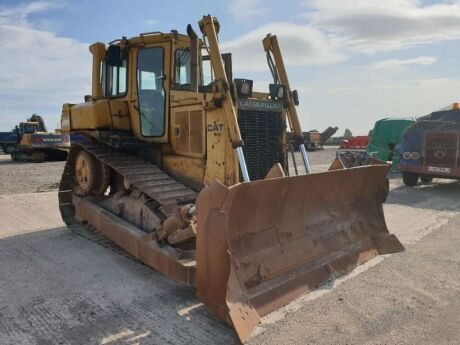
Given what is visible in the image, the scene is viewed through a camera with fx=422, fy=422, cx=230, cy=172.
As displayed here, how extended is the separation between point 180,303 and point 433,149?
31.5 feet

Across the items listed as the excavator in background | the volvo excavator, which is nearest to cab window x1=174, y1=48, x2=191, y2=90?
the volvo excavator

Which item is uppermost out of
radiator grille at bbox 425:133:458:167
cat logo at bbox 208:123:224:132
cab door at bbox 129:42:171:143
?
cab door at bbox 129:42:171:143

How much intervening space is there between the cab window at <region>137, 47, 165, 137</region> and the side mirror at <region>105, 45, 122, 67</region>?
286 millimetres

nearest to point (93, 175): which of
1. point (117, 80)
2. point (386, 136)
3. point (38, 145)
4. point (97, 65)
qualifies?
point (117, 80)

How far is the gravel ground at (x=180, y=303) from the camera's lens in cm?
334

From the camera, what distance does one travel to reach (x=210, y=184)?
140 inches

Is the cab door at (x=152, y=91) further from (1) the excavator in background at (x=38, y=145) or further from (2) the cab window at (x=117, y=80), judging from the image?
(1) the excavator in background at (x=38, y=145)

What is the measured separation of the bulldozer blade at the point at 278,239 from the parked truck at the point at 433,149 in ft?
22.0

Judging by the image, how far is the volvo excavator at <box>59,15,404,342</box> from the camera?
3.64m

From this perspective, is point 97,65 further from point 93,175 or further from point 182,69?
point 93,175

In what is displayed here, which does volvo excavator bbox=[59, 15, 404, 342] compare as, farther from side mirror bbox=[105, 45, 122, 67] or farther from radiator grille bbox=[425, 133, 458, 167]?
radiator grille bbox=[425, 133, 458, 167]

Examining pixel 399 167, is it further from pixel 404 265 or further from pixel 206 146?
pixel 206 146

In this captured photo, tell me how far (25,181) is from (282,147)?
10738mm

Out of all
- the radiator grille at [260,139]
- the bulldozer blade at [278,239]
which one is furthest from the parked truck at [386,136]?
the bulldozer blade at [278,239]
